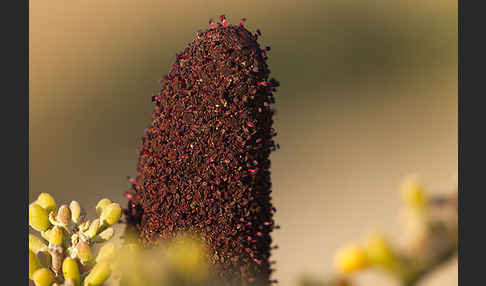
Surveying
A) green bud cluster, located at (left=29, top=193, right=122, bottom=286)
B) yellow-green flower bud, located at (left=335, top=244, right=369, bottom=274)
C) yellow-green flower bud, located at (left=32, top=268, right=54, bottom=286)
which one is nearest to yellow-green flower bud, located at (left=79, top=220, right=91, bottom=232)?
green bud cluster, located at (left=29, top=193, right=122, bottom=286)

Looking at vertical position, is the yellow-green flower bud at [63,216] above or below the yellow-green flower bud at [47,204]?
below

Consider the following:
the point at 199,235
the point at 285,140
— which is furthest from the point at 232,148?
the point at 285,140

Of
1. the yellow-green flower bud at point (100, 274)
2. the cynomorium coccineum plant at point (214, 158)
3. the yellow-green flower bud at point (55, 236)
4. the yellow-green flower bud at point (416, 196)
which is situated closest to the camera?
the yellow-green flower bud at point (416, 196)

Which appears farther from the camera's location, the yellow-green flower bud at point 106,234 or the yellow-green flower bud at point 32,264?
the yellow-green flower bud at point 106,234

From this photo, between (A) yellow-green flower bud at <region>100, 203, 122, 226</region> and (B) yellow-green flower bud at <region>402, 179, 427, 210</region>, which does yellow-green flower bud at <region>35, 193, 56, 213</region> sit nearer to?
(A) yellow-green flower bud at <region>100, 203, 122, 226</region>

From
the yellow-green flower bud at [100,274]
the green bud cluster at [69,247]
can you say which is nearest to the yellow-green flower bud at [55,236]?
the green bud cluster at [69,247]

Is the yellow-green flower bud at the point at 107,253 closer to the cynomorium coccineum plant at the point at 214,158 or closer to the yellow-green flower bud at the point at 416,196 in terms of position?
the cynomorium coccineum plant at the point at 214,158

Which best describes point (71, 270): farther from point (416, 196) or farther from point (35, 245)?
point (416, 196)

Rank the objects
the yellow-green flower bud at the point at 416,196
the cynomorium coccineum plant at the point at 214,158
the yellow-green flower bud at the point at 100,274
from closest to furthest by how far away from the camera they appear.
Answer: the yellow-green flower bud at the point at 416,196 < the yellow-green flower bud at the point at 100,274 < the cynomorium coccineum plant at the point at 214,158
